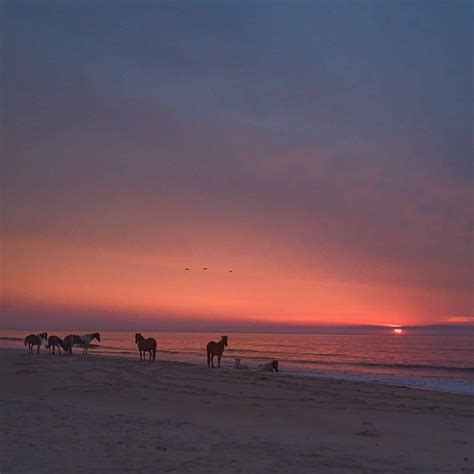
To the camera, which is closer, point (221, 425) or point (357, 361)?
point (221, 425)

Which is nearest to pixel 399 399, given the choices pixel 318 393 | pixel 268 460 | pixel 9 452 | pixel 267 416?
pixel 318 393

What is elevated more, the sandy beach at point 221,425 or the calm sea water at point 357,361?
the sandy beach at point 221,425

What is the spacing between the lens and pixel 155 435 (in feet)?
29.4

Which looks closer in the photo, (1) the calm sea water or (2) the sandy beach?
(2) the sandy beach

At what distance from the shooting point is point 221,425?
439 inches

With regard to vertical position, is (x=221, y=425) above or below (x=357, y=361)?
above

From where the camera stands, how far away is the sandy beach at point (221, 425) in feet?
24.4

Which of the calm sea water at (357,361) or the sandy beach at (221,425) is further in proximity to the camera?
the calm sea water at (357,361)

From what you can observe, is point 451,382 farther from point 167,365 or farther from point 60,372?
point 60,372

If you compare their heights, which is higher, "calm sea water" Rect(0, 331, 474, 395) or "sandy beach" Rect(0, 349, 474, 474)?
"sandy beach" Rect(0, 349, 474, 474)

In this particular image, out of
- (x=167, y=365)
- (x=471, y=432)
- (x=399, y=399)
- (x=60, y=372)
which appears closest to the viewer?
(x=471, y=432)

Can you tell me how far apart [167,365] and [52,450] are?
688 inches

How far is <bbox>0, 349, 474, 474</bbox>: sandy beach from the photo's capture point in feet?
24.4

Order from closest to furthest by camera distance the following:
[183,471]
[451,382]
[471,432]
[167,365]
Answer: [183,471], [471,432], [167,365], [451,382]
